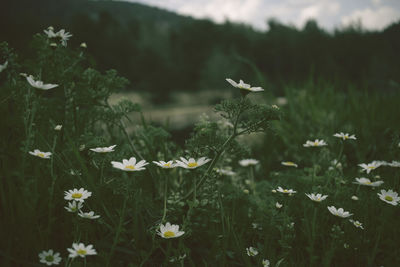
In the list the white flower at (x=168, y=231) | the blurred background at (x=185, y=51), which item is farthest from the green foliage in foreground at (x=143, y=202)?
the blurred background at (x=185, y=51)

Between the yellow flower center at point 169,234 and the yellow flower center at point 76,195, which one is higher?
the yellow flower center at point 76,195

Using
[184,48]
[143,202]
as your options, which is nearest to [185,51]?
[184,48]

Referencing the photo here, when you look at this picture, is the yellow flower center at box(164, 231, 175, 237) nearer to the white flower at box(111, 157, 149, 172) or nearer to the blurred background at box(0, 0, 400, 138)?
the white flower at box(111, 157, 149, 172)

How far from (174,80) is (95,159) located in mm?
44730

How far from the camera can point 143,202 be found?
163 centimetres

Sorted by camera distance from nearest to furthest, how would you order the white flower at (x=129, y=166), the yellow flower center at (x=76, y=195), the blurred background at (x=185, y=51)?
the white flower at (x=129, y=166) < the yellow flower center at (x=76, y=195) < the blurred background at (x=185, y=51)

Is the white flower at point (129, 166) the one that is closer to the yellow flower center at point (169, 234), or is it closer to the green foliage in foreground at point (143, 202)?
the green foliage in foreground at point (143, 202)

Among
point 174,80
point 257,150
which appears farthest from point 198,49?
point 257,150

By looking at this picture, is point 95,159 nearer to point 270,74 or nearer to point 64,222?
point 64,222

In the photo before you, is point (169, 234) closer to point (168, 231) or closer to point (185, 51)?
point (168, 231)

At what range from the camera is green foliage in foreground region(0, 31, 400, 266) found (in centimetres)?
142

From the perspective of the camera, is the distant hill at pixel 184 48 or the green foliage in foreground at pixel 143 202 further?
the distant hill at pixel 184 48

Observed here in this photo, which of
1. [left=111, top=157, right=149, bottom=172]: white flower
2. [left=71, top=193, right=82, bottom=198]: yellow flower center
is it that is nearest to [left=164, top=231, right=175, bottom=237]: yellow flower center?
[left=111, top=157, right=149, bottom=172]: white flower

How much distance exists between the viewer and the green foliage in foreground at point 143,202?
1.42 meters
